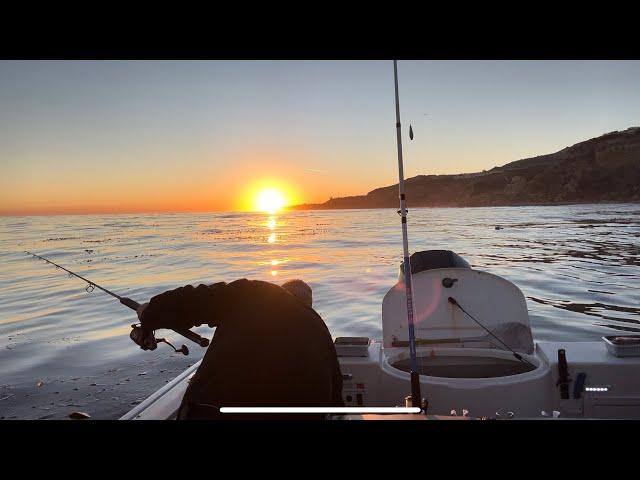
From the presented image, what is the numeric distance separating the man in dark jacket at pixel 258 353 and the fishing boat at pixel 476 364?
5.35 feet

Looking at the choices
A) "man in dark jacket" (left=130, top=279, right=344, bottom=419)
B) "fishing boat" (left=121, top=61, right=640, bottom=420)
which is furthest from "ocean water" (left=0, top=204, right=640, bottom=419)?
"man in dark jacket" (left=130, top=279, right=344, bottom=419)

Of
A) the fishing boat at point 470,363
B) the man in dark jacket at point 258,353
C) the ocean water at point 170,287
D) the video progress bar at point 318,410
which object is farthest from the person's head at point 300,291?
the ocean water at point 170,287

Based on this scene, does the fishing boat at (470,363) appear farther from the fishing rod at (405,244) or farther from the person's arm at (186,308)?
the person's arm at (186,308)

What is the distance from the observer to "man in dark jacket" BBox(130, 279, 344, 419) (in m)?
2.57

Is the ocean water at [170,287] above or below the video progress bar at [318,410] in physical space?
below

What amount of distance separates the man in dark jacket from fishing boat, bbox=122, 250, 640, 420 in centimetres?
163

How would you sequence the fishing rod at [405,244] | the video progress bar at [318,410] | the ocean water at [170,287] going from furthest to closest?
1. the ocean water at [170,287]
2. the fishing rod at [405,244]
3. the video progress bar at [318,410]

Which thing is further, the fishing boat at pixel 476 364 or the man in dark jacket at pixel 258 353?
the fishing boat at pixel 476 364

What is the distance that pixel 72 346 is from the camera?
10336 mm

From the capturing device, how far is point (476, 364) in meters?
5.27

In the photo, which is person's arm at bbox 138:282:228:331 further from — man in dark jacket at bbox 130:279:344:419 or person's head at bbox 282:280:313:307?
person's head at bbox 282:280:313:307

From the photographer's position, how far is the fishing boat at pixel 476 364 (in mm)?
4426
